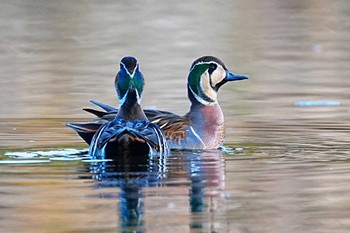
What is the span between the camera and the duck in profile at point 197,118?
11.3 m

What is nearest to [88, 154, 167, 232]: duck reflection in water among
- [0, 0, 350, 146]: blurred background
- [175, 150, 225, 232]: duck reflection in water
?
[175, 150, 225, 232]: duck reflection in water

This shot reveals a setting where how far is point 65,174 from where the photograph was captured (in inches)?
370

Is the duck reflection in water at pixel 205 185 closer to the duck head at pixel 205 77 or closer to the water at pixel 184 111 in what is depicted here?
the water at pixel 184 111

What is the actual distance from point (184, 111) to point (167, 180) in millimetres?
4966

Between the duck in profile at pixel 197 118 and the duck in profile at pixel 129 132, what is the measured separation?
1.70 ft

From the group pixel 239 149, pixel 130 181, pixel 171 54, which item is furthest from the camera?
pixel 171 54

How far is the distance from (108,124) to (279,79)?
7090 mm

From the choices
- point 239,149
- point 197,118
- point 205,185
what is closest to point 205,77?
point 197,118

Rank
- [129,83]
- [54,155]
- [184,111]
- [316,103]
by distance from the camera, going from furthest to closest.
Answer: [316,103], [184,111], [129,83], [54,155]

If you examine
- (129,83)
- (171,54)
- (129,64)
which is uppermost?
(171,54)

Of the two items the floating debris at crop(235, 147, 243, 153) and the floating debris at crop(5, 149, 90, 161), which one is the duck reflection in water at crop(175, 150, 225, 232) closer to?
the floating debris at crop(235, 147, 243, 153)

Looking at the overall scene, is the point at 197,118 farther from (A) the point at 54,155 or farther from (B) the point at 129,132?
(B) the point at 129,132

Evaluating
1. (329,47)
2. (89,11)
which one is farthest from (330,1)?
(329,47)

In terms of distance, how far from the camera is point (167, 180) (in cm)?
905
